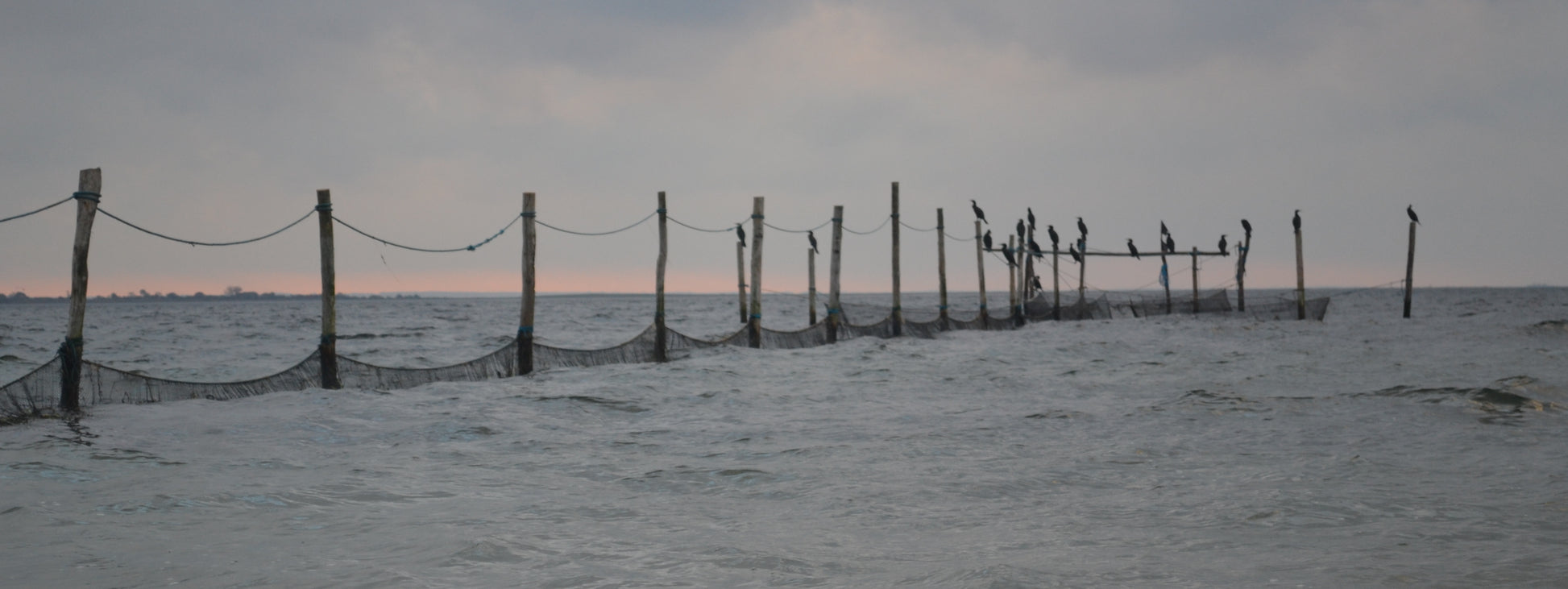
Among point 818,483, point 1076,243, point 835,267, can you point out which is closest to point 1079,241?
point 1076,243

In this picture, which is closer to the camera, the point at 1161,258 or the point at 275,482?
the point at 275,482

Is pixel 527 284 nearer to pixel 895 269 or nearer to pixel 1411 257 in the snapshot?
pixel 895 269

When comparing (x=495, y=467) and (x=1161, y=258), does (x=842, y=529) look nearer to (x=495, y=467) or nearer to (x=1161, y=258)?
(x=495, y=467)

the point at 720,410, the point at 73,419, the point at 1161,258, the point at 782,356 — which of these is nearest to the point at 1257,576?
the point at 720,410

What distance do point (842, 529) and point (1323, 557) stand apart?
2495 mm

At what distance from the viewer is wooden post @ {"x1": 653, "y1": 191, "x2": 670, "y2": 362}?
1745 cm

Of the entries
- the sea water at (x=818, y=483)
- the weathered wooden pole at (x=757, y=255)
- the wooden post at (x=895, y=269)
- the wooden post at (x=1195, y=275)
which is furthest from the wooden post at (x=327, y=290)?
the wooden post at (x=1195, y=275)

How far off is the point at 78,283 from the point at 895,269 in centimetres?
1649

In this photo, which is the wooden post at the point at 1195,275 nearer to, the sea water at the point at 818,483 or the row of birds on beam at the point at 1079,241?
the row of birds on beam at the point at 1079,241

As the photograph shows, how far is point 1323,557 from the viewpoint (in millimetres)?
5109

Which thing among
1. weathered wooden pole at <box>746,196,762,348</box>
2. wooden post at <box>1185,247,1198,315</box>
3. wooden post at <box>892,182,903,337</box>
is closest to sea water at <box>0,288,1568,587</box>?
weathered wooden pole at <box>746,196,762,348</box>

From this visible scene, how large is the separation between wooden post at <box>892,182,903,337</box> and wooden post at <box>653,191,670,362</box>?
21.6 ft

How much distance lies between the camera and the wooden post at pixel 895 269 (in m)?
23.5

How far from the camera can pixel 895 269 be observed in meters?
23.9
